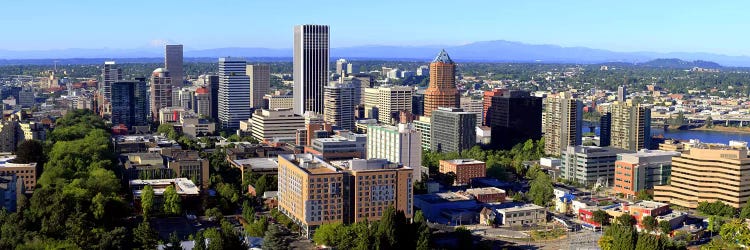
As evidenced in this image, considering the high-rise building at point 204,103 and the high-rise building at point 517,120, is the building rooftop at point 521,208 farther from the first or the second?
the high-rise building at point 204,103

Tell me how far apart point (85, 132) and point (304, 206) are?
56.3ft

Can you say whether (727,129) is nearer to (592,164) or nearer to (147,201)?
(592,164)

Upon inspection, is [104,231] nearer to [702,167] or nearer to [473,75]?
[702,167]

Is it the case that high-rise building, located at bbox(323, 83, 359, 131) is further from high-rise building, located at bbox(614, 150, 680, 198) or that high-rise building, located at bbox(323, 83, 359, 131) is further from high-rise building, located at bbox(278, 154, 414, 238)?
high-rise building, located at bbox(278, 154, 414, 238)

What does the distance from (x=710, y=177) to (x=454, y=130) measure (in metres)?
11.2

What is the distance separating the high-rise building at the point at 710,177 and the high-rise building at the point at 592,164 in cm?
359

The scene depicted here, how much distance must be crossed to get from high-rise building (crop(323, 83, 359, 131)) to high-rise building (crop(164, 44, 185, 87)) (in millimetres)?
25317

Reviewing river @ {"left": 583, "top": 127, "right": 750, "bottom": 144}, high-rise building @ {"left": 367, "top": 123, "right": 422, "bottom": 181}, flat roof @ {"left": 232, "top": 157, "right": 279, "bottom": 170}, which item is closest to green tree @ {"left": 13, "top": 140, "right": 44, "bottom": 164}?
flat roof @ {"left": 232, "top": 157, "right": 279, "bottom": 170}

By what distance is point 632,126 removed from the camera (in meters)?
32.0

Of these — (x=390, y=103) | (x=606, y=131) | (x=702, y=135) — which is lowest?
(x=702, y=135)

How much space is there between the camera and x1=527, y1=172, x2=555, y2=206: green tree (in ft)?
77.0

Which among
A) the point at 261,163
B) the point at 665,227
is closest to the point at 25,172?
the point at 261,163

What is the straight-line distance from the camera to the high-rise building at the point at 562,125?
108 ft

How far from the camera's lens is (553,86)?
77.0 metres
